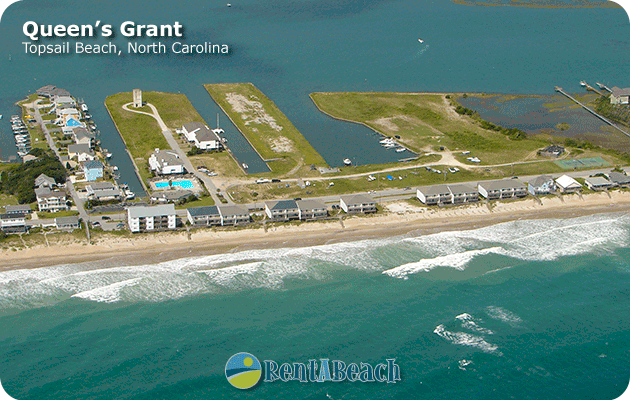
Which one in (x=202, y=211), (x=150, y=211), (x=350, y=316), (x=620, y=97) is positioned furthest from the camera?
(x=620, y=97)

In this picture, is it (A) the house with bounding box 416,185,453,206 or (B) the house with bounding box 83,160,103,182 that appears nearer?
(A) the house with bounding box 416,185,453,206

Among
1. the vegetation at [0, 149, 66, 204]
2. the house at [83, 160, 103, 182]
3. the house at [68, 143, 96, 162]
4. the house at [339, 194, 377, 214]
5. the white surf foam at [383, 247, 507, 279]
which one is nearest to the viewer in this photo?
the white surf foam at [383, 247, 507, 279]

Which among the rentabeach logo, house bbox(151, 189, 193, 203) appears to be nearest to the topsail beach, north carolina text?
house bbox(151, 189, 193, 203)

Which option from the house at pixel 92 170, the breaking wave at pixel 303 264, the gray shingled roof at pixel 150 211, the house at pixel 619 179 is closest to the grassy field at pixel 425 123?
the house at pixel 619 179

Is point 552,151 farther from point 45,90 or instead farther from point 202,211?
point 45,90

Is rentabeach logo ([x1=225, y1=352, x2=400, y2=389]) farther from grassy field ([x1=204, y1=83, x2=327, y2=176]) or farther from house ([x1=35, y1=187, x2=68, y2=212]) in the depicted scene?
grassy field ([x1=204, y1=83, x2=327, y2=176])

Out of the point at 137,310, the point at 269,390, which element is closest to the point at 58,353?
the point at 137,310

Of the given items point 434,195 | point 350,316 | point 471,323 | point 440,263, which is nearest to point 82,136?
point 434,195

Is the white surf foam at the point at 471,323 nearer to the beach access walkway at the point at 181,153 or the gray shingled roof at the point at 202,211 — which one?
the gray shingled roof at the point at 202,211
